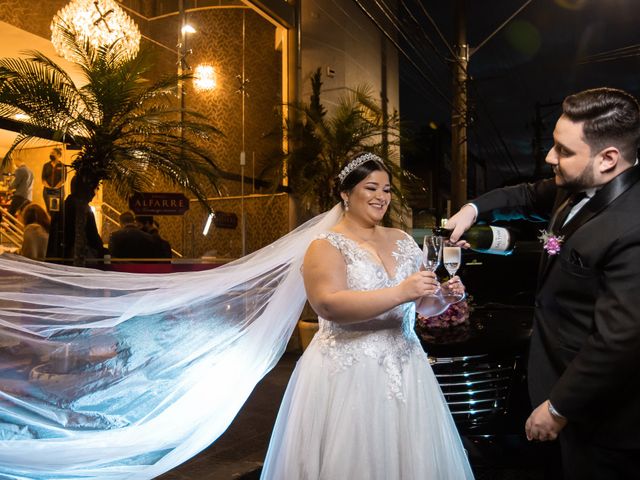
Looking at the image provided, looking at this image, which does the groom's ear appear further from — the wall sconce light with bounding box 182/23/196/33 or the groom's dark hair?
the wall sconce light with bounding box 182/23/196/33

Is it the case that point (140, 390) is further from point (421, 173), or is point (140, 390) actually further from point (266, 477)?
point (421, 173)

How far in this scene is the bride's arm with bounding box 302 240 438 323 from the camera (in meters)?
2.38

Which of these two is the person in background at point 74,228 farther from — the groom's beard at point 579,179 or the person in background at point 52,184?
the groom's beard at point 579,179

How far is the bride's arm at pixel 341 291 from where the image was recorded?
7.82 ft

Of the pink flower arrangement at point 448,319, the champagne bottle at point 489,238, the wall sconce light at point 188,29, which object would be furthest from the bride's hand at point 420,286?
the wall sconce light at point 188,29

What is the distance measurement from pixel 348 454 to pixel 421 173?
1187 inches

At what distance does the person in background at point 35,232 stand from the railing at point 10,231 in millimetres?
961

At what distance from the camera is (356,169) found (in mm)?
3059

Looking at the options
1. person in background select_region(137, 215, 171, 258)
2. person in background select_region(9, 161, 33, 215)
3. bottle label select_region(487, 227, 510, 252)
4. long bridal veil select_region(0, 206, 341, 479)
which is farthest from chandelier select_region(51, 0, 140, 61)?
bottle label select_region(487, 227, 510, 252)

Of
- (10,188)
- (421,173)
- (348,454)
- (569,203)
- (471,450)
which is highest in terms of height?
(421,173)

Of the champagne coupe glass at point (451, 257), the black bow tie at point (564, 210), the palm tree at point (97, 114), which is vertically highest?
the palm tree at point (97, 114)

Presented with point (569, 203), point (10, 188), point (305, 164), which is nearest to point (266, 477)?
point (569, 203)

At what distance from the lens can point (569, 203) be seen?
2176mm

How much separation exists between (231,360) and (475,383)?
174 cm
